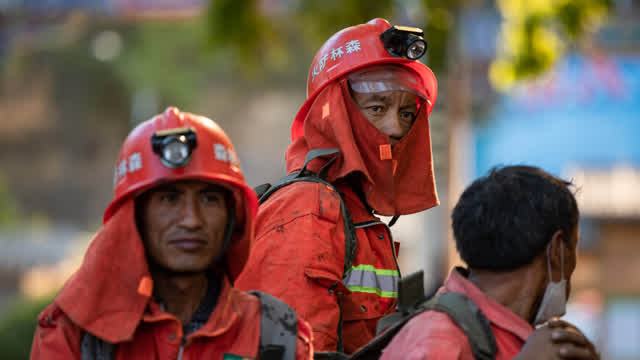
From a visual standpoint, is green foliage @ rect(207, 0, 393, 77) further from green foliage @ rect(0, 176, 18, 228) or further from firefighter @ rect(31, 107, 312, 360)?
green foliage @ rect(0, 176, 18, 228)

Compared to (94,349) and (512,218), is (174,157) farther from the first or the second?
(512,218)

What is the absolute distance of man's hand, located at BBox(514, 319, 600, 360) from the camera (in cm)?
294

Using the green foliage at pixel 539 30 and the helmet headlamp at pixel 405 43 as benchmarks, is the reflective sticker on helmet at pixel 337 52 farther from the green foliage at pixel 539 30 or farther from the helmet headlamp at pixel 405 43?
the green foliage at pixel 539 30

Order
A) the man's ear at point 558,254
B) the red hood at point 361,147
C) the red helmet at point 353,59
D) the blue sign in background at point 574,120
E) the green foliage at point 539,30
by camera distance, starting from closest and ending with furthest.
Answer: the man's ear at point 558,254
the red hood at point 361,147
the red helmet at point 353,59
the green foliage at point 539,30
the blue sign in background at point 574,120

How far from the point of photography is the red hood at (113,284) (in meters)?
3.23

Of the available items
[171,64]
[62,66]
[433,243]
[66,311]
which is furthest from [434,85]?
[62,66]

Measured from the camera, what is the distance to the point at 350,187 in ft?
14.4

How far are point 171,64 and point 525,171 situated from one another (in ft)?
121

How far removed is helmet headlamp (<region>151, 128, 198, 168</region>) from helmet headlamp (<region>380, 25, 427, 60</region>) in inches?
52.8

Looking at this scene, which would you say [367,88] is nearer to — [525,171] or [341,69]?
[341,69]

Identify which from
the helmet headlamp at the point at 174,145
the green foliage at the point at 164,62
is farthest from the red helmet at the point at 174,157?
the green foliage at the point at 164,62

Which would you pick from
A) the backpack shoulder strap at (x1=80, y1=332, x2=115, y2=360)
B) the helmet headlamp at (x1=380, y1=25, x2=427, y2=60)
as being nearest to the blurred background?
the helmet headlamp at (x1=380, y1=25, x2=427, y2=60)

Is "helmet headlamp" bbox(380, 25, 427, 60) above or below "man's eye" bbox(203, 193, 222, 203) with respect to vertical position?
above

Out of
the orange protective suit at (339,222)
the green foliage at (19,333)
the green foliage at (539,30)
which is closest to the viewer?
the orange protective suit at (339,222)
